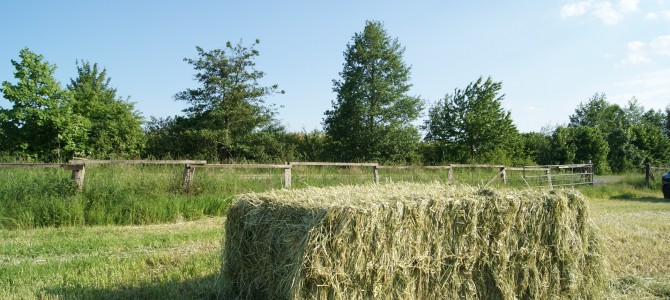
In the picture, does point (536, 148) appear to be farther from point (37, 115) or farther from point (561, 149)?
point (37, 115)

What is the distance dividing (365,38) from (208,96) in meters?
12.2

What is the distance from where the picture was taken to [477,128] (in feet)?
107

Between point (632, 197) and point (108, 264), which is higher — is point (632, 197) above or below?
below

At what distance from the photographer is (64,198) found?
9773 mm

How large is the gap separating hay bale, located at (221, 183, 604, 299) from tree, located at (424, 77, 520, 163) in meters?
28.8

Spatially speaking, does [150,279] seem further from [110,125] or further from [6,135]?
[110,125]

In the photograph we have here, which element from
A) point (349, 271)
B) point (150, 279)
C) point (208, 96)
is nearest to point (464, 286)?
point (349, 271)

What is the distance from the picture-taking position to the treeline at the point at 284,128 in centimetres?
2233

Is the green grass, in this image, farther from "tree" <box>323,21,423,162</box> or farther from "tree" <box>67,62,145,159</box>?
"tree" <box>323,21,423,162</box>

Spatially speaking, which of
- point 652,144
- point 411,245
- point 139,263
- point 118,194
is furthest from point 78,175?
point 652,144

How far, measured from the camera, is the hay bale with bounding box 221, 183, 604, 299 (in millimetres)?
3438

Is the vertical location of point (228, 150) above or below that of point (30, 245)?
above

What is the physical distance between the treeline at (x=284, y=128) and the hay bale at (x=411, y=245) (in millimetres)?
19133

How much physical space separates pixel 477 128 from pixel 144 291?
101ft
